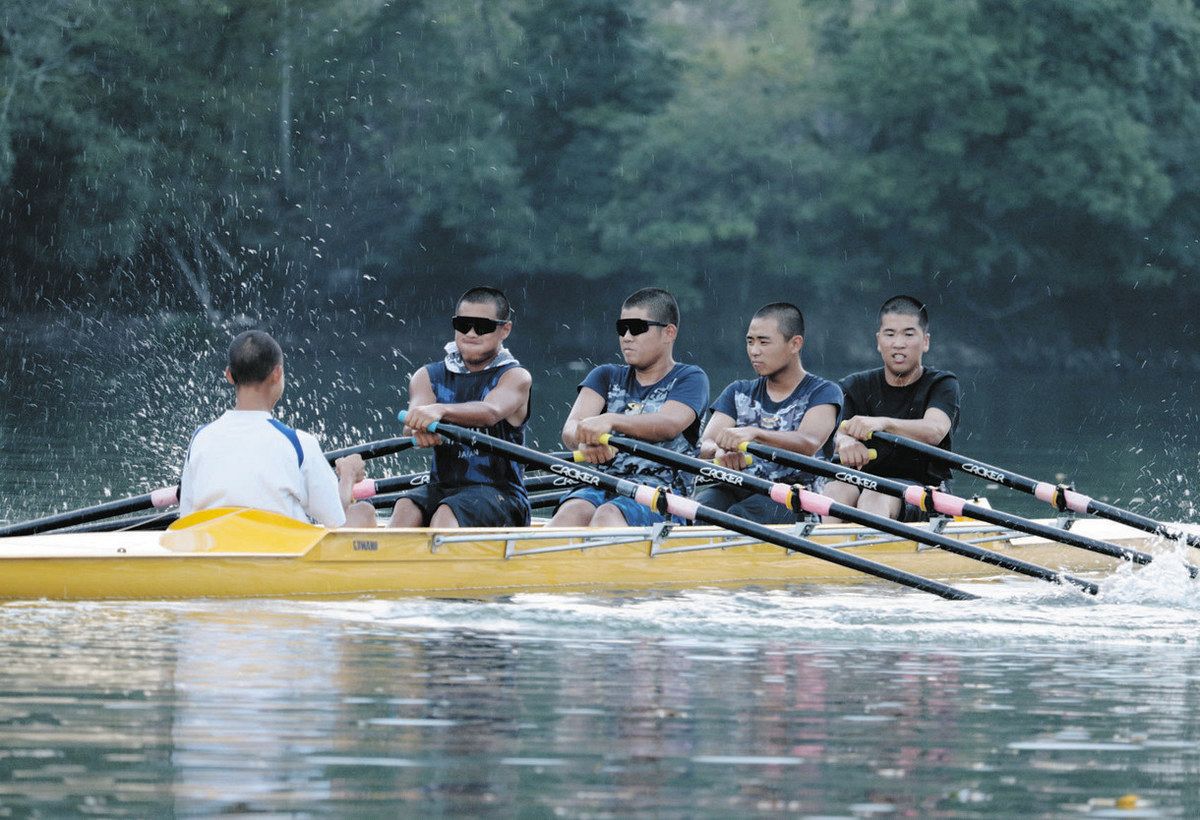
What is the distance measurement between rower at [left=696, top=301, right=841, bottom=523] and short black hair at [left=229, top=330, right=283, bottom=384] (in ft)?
10.3

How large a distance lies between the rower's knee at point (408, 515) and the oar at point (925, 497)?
71.2 inches

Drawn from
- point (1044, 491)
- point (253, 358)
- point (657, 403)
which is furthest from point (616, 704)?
point (1044, 491)

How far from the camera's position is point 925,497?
1145cm

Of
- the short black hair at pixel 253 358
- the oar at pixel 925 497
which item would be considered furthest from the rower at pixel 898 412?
the short black hair at pixel 253 358

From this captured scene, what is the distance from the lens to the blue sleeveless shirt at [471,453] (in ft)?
36.2

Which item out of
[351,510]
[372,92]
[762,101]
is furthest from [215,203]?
[351,510]

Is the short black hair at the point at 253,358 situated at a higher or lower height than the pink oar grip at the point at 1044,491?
higher

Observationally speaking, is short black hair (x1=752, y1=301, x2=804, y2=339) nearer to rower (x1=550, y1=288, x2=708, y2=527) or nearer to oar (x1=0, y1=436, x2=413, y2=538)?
rower (x1=550, y1=288, x2=708, y2=527)

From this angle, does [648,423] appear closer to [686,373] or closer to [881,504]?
[686,373]

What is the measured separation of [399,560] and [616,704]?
2.71m

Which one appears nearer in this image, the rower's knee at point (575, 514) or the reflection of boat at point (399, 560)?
the reflection of boat at point (399, 560)

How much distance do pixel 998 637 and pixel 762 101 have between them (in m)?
47.1

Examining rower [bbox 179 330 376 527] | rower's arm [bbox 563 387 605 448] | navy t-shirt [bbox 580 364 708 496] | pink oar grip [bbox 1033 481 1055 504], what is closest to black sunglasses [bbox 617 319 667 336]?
navy t-shirt [bbox 580 364 708 496]

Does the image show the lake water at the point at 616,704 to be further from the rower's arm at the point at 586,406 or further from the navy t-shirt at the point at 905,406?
the rower's arm at the point at 586,406
